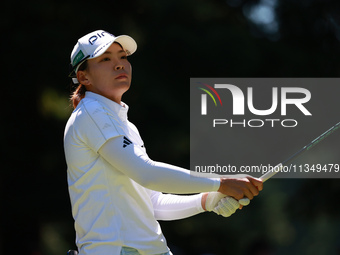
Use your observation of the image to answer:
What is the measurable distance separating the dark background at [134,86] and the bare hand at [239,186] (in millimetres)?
4477

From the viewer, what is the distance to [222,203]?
3629mm

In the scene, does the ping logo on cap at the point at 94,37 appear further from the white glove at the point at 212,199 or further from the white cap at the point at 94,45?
the white glove at the point at 212,199

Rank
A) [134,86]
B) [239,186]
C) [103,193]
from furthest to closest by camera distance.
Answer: [134,86] → [239,186] → [103,193]

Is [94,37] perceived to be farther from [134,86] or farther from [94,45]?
[134,86]

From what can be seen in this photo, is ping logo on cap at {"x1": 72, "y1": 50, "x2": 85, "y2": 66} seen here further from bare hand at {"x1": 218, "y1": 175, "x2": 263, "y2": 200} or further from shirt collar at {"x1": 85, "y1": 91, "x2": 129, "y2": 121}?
bare hand at {"x1": 218, "y1": 175, "x2": 263, "y2": 200}

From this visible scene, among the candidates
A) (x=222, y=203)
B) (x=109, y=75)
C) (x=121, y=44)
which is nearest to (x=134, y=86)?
(x=121, y=44)

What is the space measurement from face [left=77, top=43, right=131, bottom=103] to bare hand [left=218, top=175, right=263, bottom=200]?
0.67m

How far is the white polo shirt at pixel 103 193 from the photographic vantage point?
3307mm

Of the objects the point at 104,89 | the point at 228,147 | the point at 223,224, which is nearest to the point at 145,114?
the point at 228,147

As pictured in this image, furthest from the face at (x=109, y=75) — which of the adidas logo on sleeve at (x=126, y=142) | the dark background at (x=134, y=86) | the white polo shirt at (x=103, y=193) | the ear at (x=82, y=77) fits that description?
the dark background at (x=134, y=86)

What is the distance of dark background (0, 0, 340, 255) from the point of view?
321 inches

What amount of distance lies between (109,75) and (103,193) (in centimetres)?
62

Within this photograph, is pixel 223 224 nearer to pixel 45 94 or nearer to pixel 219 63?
pixel 219 63

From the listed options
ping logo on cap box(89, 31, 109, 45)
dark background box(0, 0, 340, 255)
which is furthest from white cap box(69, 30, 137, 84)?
dark background box(0, 0, 340, 255)
